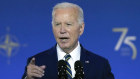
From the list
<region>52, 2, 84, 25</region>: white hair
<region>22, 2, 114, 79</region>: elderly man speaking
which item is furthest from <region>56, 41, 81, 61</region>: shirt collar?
<region>52, 2, 84, 25</region>: white hair

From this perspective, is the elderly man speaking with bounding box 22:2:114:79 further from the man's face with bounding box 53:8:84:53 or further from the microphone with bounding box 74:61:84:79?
the microphone with bounding box 74:61:84:79

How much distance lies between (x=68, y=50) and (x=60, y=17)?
0.20 metres

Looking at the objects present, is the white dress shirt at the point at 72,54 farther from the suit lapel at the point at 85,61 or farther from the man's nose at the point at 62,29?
the man's nose at the point at 62,29

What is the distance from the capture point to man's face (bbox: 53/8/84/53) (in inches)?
58.5

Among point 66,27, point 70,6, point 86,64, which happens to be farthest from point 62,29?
point 86,64

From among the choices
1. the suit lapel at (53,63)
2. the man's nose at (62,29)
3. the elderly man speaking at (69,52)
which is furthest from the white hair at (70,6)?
the suit lapel at (53,63)

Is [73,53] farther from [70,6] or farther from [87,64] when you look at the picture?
[70,6]

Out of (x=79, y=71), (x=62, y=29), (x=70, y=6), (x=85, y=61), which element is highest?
(x=70, y=6)

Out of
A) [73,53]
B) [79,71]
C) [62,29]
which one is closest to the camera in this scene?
[79,71]

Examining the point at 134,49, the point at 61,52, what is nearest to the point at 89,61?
the point at 61,52

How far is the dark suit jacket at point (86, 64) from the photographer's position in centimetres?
157

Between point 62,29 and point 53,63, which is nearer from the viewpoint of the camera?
point 62,29

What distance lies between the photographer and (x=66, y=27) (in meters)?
1.49

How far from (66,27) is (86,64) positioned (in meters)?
0.25
